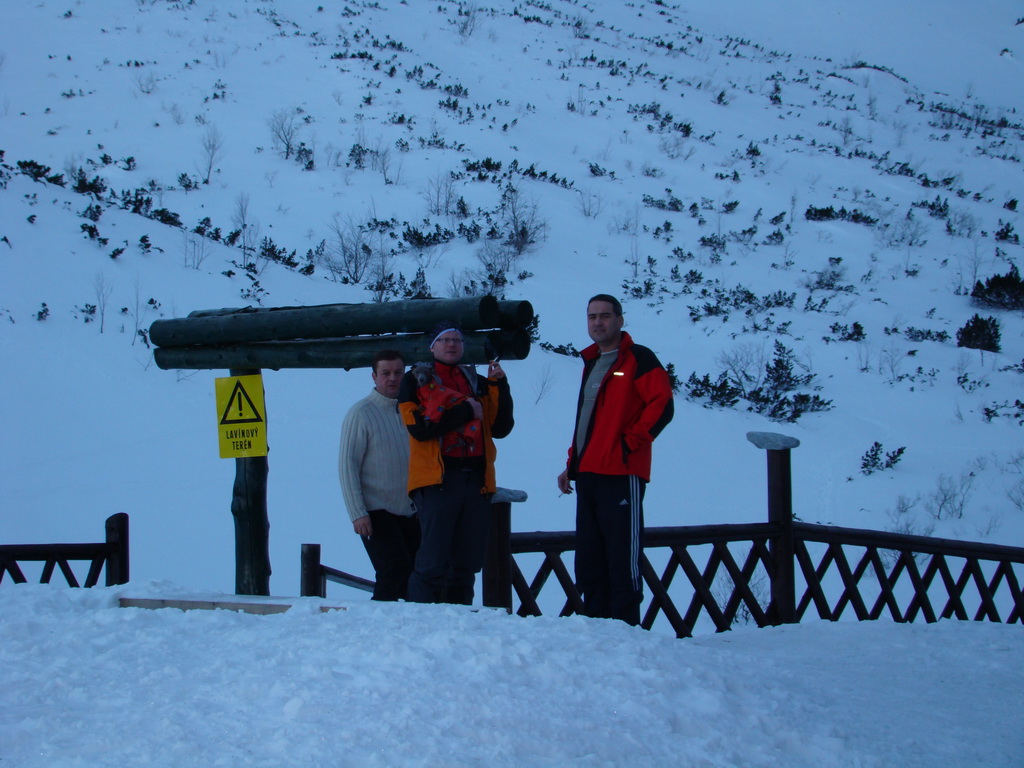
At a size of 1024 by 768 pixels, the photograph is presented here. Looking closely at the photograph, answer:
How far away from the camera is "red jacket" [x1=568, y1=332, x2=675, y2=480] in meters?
4.15

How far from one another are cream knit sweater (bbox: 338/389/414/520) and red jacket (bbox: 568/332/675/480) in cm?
95

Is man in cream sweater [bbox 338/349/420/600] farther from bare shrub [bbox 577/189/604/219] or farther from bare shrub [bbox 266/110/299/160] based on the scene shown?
bare shrub [bbox 266/110/299/160]

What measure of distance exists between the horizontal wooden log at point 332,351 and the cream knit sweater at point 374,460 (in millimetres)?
291

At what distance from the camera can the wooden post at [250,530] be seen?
5.09 m

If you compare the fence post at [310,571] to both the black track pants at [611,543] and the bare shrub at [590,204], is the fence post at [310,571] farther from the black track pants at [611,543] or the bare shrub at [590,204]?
the bare shrub at [590,204]

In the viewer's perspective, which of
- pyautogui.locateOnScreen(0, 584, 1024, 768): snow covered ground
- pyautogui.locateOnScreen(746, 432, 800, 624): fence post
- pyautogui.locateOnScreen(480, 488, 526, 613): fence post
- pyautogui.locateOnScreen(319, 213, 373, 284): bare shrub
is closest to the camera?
pyautogui.locateOnScreen(0, 584, 1024, 768): snow covered ground

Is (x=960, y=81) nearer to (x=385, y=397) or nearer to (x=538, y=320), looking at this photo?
(x=538, y=320)

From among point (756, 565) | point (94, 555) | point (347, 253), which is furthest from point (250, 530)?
point (347, 253)

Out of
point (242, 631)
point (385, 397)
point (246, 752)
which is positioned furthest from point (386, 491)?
point (246, 752)

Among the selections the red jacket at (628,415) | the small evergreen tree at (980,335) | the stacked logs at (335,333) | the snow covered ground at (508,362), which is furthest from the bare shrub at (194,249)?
the small evergreen tree at (980,335)

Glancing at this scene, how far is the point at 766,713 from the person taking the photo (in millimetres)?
2598

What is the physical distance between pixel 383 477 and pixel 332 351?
2.60 feet

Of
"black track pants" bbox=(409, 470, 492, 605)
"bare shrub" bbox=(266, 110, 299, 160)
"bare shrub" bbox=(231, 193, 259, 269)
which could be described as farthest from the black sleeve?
"bare shrub" bbox=(266, 110, 299, 160)

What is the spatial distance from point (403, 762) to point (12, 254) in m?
11.6
